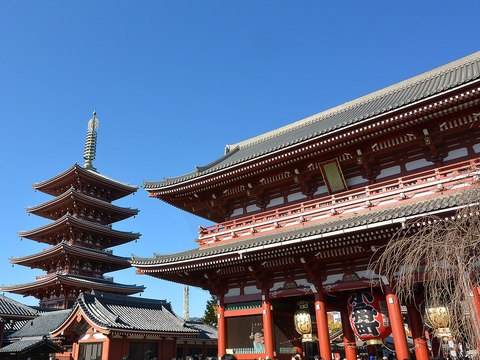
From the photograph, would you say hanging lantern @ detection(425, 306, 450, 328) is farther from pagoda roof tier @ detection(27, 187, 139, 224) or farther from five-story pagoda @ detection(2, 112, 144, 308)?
pagoda roof tier @ detection(27, 187, 139, 224)

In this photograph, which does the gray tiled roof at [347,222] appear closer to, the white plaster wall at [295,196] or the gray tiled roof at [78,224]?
the white plaster wall at [295,196]

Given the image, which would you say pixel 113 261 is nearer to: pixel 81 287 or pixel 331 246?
pixel 81 287

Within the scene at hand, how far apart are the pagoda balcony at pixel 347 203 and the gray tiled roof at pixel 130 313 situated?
701 centimetres

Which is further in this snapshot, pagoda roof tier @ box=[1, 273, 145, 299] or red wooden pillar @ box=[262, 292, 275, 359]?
pagoda roof tier @ box=[1, 273, 145, 299]

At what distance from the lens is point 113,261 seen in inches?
1448

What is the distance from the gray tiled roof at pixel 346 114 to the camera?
1484 cm

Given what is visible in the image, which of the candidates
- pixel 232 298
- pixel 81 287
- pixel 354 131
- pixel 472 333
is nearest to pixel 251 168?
pixel 354 131

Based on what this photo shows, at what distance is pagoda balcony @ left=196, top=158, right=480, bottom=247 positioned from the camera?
11516mm

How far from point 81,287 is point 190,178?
2192cm

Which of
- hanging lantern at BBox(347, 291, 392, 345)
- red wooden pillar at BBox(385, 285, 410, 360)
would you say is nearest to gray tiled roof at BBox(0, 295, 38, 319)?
hanging lantern at BBox(347, 291, 392, 345)

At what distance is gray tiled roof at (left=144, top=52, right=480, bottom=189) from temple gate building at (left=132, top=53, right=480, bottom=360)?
0.42 feet

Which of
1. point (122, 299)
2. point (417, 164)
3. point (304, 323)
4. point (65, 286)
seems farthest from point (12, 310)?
point (417, 164)

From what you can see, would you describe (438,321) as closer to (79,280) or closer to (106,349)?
(106,349)

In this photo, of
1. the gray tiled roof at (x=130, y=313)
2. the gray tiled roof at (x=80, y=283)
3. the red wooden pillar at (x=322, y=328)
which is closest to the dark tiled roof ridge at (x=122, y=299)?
the gray tiled roof at (x=130, y=313)
